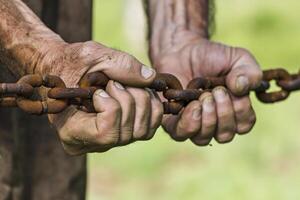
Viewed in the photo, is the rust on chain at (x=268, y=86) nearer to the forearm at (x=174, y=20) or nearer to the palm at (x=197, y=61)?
the palm at (x=197, y=61)

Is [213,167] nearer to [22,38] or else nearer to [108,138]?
[22,38]

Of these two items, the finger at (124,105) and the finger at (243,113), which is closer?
the finger at (124,105)

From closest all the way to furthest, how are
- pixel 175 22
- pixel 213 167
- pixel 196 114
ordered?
1. pixel 196 114
2. pixel 175 22
3. pixel 213 167

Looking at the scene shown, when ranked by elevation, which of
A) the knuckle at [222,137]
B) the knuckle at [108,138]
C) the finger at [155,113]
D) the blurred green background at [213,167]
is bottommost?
the blurred green background at [213,167]

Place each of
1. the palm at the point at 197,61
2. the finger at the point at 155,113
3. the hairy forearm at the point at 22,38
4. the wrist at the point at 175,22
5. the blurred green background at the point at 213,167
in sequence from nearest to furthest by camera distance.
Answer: the finger at the point at 155,113 < the hairy forearm at the point at 22,38 < the palm at the point at 197,61 < the wrist at the point at 175,22 < the blurred green background at the point at 213,167

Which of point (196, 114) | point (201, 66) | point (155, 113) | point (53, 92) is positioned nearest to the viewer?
point (53, 92)

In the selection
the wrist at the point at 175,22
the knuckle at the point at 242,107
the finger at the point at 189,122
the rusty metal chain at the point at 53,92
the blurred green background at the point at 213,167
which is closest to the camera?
the rusty metal chain at the point at 53,92

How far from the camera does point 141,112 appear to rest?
2.41 metres

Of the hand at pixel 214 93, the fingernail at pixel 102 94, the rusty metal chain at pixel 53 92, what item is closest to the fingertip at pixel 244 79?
the hand at pixel 214 93

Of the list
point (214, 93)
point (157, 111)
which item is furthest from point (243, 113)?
point (157, 111)

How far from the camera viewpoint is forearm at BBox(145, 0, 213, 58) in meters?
3.33

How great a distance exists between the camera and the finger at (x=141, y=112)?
2404 millimetres

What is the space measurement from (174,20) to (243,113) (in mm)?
635

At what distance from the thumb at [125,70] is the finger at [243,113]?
0.45 metres
